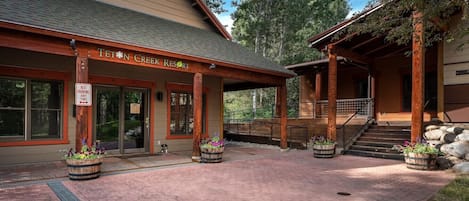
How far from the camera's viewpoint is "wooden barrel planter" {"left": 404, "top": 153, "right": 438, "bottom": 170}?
7.38 metres

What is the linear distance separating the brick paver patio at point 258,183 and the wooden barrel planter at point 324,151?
1131mm

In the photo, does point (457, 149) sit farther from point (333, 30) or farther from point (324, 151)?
point (333, 30)

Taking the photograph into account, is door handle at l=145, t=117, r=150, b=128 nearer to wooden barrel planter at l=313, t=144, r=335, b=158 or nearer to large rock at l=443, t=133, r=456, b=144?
wooden barrel planter at l=313, t=144, r=335, b=158

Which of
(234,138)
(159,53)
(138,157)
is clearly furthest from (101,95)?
(234,138)

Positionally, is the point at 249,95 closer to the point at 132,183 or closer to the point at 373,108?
the point at 373,108

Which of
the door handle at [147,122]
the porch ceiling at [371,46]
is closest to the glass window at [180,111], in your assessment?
the door handle at [147,122]

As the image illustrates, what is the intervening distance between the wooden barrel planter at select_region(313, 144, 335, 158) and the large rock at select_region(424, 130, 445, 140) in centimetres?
270

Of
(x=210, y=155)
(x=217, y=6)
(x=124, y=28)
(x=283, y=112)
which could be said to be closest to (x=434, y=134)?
(x=283, y=112)

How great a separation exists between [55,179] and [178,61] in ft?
12.6

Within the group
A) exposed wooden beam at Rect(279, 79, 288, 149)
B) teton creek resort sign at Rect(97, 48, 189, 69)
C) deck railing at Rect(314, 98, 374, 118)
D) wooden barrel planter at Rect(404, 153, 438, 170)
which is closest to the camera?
teton creek resort sign at Rect(97, 48, 189, 69)

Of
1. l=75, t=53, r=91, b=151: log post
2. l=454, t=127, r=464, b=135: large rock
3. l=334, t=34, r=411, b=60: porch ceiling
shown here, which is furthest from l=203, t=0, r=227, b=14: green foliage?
l=454, t=127, r=464, b=135: large rock

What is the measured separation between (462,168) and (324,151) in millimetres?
3437

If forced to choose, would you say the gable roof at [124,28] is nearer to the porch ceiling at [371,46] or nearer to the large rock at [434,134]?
the porch ceiling at [371,46]

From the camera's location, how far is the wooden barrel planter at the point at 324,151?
9.40m
